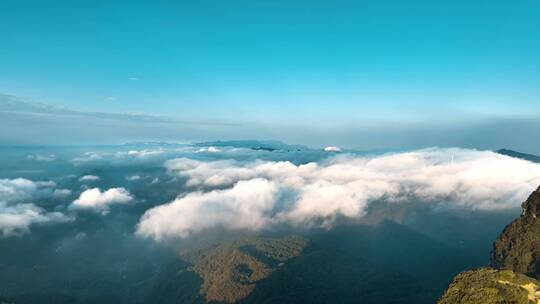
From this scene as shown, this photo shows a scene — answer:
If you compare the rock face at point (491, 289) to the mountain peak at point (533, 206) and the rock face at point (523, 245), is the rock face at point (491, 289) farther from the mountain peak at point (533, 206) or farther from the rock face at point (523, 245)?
the mountain peak at point (533, 206)

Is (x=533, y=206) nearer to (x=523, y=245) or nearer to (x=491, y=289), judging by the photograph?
(x=523, y=245)

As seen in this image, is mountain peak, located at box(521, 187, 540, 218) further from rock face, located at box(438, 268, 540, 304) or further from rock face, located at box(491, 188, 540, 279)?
rock face, located at box(438, 268, 540, 304)

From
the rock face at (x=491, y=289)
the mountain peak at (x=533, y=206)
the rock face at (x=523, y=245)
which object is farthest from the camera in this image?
the mountain peak at (x=533, y=206)

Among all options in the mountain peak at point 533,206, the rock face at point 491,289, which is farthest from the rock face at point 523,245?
the rock face at point 491,289

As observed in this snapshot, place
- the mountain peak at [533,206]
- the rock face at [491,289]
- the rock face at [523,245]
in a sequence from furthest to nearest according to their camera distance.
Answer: the mountain peak at [533,206] → the rock face at [523,245] → the rock face at [491,289]

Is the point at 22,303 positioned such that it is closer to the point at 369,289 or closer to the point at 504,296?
the point at 369,289

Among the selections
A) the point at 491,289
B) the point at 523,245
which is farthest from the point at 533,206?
the point at 491,289

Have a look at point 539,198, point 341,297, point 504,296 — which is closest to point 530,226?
point 539,198
